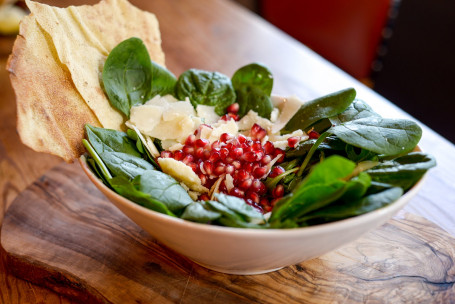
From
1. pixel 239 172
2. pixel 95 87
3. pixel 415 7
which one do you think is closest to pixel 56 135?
pixel 95 87

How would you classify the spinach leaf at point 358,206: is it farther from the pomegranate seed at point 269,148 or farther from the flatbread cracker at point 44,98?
the flatbread cracker at point 44,98

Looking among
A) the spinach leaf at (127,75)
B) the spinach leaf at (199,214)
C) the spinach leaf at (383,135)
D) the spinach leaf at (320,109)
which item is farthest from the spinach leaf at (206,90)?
the spinach leaf at (199,214)

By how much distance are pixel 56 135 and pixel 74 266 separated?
32cm

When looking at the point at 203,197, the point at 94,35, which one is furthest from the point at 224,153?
the point at 94,35

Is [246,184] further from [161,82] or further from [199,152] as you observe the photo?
[161,82]

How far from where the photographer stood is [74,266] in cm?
115

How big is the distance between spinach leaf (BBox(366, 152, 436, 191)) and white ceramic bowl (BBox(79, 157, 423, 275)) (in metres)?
0.02

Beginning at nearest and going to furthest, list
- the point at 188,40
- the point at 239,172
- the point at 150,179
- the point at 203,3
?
the point at 150,179, the point at 239,172, the point at 188,40, the point at 203,3

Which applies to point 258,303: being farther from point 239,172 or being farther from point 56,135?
point 56,135

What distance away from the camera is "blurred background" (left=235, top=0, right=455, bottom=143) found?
9.46ft

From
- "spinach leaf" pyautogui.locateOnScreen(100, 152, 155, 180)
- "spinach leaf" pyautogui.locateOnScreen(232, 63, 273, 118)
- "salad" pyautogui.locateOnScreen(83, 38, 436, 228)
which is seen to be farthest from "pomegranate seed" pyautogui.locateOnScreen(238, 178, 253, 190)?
"spinach leaf" pyautogui.locateOnScreen(232, 63, 273, 118)

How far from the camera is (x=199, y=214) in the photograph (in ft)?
2.96

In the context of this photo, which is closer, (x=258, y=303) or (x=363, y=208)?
(x=363, y=208)

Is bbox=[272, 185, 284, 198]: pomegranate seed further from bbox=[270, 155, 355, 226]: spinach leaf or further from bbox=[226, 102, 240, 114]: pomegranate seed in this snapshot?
bbox=[226, 102, 240, 114]: pomegranate seed
